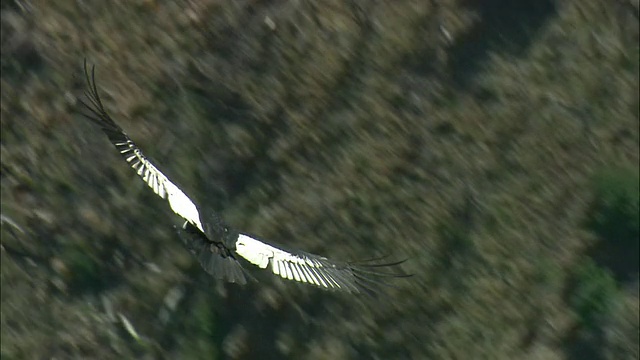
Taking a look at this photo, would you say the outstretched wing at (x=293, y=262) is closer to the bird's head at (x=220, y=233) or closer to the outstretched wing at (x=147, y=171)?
the bird's head at (x=220, y=233)

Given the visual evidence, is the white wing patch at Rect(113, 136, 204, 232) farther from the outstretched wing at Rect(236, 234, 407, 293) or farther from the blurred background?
the blurred background

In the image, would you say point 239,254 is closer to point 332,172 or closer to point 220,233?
point 220,233

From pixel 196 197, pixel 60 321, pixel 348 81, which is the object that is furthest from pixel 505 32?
pixel 60 321

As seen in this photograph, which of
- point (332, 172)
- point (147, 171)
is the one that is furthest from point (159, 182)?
point (332, 172)

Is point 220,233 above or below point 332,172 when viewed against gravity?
above

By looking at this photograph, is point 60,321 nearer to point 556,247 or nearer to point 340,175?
point 340,175

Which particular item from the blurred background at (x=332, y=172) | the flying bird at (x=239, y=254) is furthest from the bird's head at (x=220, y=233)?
the blurred background at (x=332, y=172)
